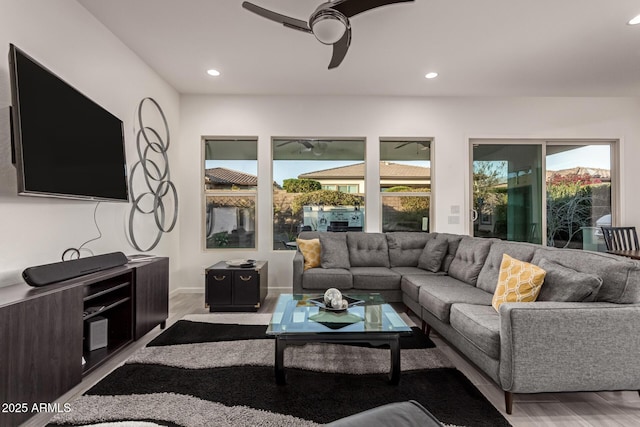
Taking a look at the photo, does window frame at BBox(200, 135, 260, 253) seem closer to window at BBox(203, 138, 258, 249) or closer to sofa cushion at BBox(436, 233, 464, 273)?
window at BBox(203, 138, 258, 249)

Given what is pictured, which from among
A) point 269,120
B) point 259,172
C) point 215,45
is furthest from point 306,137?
point 215,45

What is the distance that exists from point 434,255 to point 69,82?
3.95 m

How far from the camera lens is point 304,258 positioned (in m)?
3.74

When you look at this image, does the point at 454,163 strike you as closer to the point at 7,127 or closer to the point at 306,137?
the point at 306,137

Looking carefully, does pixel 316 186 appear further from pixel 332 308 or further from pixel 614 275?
pixel 614 275

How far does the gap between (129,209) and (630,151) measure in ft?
22.6

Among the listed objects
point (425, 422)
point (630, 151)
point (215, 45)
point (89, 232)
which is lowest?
point (425, 422)

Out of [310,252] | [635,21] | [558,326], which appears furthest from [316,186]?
[635,21]

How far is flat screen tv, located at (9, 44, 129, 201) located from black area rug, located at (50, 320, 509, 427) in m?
1.35

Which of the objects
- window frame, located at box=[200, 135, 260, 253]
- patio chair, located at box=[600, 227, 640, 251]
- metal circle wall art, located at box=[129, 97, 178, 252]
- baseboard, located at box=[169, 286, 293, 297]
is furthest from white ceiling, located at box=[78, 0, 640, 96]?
baseboard, located at box=[169, 286, 293, 297]

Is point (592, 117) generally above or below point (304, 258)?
above

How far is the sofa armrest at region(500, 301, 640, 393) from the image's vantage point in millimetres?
1669

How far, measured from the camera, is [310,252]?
3799 mm

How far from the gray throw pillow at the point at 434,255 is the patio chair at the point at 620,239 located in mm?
2261
